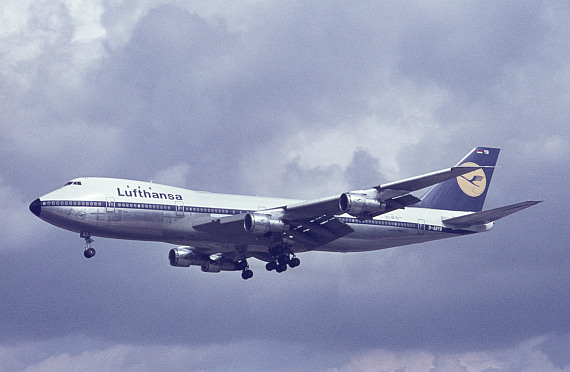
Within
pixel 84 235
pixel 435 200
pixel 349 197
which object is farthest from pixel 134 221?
pixel 435 200

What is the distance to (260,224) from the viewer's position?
73.1 metres

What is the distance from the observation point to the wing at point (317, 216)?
71000mm

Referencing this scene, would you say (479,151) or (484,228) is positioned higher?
(479,151)

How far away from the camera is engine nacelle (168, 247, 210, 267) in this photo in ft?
281

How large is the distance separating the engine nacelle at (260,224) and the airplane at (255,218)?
0.24 feet

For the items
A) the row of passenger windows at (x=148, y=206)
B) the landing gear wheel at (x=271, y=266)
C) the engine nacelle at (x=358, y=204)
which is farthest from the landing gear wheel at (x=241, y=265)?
the engine nacelle at (x=358, y=204)

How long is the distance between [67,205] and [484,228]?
34365 millimetres

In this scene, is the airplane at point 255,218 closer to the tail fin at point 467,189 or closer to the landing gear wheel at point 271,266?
the landing gear wheel at point 271,266

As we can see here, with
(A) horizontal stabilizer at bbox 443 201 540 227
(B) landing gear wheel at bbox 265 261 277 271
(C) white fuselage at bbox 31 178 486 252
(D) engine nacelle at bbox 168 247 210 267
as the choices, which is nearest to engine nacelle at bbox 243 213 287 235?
(C) white fuselage at bbox 31 178 486 252

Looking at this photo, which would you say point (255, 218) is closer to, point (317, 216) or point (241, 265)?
point (317, 216)

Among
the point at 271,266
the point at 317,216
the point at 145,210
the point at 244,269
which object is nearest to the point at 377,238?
the point at 317,216

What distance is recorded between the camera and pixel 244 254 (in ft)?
271

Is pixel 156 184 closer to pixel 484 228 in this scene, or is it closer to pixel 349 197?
pixel 349 197

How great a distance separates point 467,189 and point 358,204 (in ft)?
71.4
